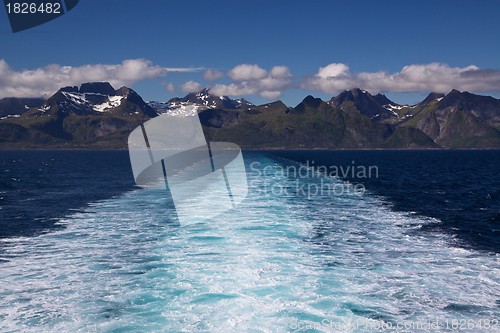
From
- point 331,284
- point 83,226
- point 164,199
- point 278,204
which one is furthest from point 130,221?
point 331,284

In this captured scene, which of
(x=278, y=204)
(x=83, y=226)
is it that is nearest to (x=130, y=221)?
(x=83, y=226)

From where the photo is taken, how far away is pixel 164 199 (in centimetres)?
4059

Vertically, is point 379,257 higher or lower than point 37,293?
lower

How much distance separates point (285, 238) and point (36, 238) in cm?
1671

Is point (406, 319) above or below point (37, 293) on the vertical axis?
below

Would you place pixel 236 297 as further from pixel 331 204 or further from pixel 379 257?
pixel 331 204

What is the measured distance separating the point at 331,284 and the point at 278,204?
21.8m

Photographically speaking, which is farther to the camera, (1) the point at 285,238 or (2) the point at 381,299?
(1) the point at 285,238

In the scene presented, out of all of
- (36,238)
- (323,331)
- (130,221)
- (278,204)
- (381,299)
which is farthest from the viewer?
(278,204)

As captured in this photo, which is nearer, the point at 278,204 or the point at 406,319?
the point at 406,319

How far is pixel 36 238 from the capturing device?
22812 millimetres

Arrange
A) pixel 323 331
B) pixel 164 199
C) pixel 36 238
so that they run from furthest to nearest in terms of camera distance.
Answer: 1. pixel 164 199
2. pixel 36 238
3. pixel 323 331

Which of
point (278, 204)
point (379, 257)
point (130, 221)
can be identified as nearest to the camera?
point (379, 257)

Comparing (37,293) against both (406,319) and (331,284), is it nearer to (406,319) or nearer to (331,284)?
(331,284)
